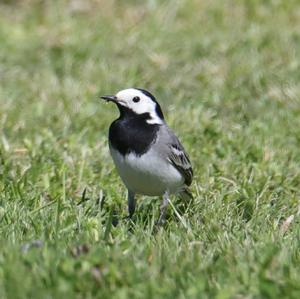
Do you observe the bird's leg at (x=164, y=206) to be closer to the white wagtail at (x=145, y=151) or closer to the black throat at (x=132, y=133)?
the white wagtail at (x=145, y=151)

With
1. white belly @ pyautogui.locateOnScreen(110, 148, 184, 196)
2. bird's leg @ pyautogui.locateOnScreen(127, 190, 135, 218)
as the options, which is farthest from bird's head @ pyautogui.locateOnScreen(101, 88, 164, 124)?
bird's leg @ pyautogui.locateOnScreen(127, 190, 135, 218)

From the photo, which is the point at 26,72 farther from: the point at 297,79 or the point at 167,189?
the point at 167,189

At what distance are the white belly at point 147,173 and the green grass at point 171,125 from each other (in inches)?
6.6

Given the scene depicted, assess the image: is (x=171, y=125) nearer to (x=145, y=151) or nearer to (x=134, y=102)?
(x=134, y=102)

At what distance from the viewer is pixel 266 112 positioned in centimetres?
876

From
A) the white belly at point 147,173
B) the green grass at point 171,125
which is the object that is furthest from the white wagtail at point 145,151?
the green grass at point 171,125

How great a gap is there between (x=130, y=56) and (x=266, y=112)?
5.96ft

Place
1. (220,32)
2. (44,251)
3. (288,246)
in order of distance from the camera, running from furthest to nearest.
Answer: (220,32) < (288,246) < (44,251)

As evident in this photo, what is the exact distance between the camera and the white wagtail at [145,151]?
5875 mm

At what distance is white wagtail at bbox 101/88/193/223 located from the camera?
5.88 meters

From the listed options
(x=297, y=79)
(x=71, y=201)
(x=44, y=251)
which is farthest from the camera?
(x=297, y=79)

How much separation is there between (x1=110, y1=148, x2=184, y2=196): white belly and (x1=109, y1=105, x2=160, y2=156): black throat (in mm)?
42

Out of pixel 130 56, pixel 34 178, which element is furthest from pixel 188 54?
pixel 34 178

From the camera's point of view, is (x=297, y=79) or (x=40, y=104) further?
(x=297, y=79)
